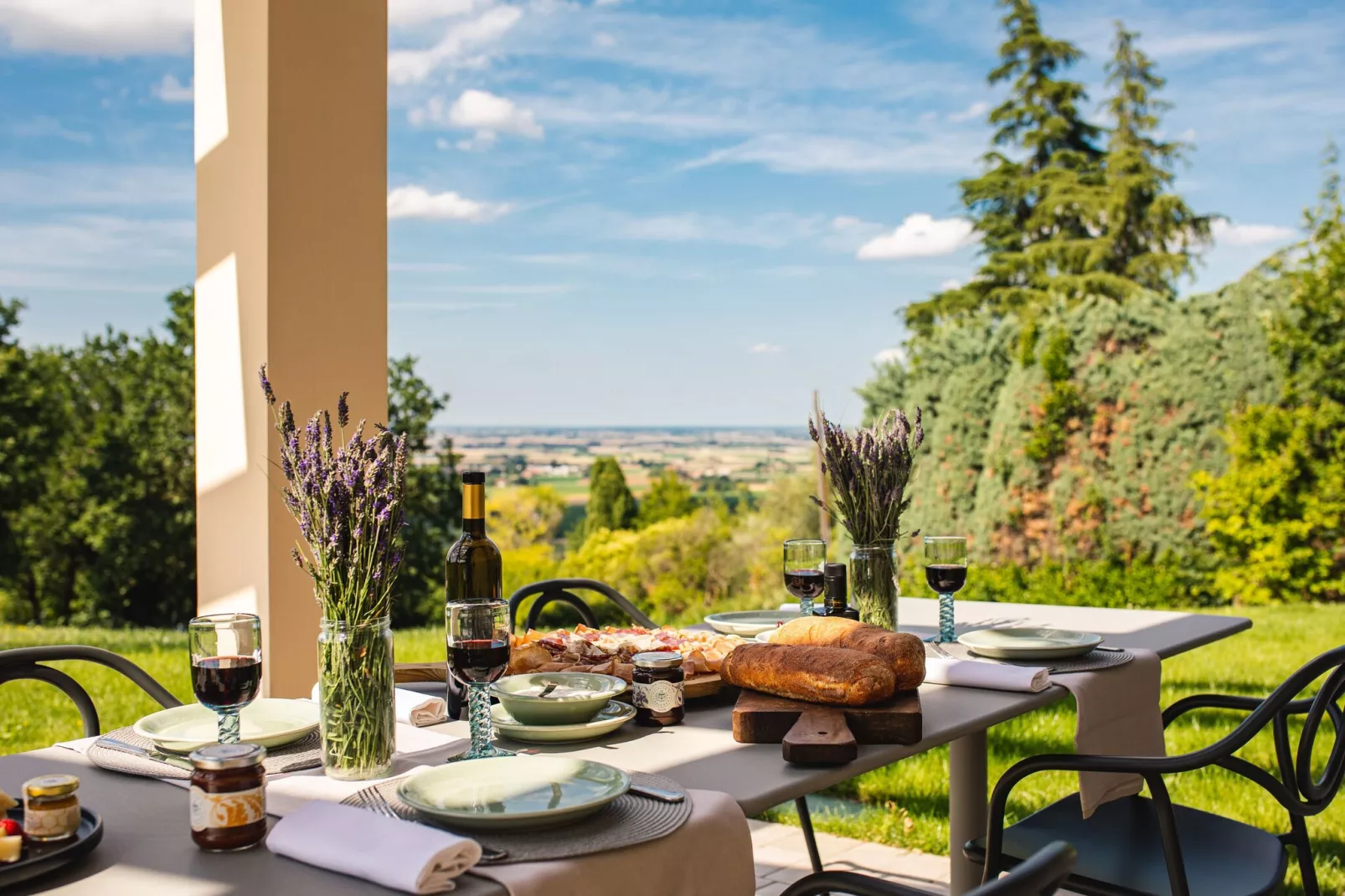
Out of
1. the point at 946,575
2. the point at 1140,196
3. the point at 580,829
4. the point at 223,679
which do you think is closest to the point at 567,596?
the point at 946,575

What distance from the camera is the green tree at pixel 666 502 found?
12.2 meters

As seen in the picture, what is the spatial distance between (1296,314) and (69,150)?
1665 cm

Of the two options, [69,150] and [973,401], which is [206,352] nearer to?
[973,401]

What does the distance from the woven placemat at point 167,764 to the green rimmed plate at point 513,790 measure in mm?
233

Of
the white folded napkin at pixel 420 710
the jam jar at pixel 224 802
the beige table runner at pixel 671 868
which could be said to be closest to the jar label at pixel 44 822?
the jam jar at pixel 224 802

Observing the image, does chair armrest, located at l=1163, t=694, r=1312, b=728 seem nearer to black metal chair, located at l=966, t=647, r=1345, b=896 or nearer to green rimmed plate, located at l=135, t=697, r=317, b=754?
black metal chair, located at l=966, t=647, r=1345, b=896

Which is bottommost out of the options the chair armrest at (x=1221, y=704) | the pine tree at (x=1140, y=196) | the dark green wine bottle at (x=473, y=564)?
the chair armrest at (x=1221, y=704)

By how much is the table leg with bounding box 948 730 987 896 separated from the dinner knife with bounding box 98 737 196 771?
1.51 m

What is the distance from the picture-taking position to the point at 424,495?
1088cm

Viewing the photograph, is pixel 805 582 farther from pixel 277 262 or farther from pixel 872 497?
pixel 277 262

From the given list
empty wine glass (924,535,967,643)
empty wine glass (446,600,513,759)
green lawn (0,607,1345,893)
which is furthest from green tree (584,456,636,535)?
empty wine glass (446,600,513,759)

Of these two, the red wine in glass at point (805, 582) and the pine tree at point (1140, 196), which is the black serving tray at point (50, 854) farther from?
the pine tree at point (1140, 196)

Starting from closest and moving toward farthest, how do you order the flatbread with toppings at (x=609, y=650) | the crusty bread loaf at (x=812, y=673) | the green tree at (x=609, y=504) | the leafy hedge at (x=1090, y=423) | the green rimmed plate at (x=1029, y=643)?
the crusty bread loaf at (x=812, y=673) < the flatbread with toppings at (x=609, y=650) < the green rimmed plate at (x=1029, y=643) < the leafy hedge at (x=1090, y=423) < the green tree at (x=609, y=504)

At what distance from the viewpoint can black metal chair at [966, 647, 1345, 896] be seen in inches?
67.1
